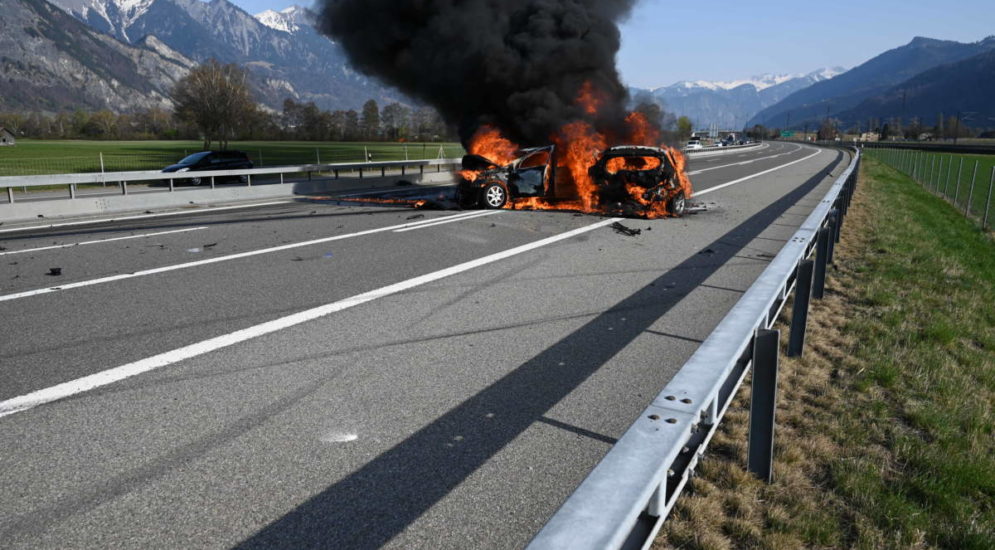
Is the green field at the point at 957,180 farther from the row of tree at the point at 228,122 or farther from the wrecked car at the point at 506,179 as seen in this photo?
the row of tree at the point at 228,122

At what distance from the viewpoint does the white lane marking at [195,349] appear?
381cm

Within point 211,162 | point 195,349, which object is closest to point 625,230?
point 195,349

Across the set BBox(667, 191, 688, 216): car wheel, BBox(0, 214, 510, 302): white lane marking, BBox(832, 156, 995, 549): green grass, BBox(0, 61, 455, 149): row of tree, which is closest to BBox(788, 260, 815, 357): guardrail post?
BBox(832, 156, 995, 549): green grass

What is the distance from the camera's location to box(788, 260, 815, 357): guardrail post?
15.3ft

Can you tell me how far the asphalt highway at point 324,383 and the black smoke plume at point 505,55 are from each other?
10.6 metres

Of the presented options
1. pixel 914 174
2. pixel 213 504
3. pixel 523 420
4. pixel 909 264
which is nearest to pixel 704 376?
pixel 523 420

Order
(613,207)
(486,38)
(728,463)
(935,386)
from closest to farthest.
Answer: (728,463)
(935,386)
(613,207)
(486,38)

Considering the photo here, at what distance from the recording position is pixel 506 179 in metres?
14.1

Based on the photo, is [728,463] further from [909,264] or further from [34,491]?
[909,264]

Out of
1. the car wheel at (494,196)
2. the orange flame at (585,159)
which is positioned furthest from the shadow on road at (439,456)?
the car wheel at (494,196)

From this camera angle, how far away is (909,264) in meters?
8.28

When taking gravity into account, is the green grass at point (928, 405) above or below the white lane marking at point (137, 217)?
below

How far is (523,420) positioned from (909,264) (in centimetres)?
711

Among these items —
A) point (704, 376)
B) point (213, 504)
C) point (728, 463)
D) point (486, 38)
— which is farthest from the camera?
point (486, 38)
